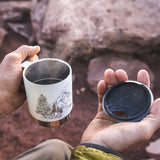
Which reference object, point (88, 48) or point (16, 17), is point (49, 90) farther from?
point (16, 17)

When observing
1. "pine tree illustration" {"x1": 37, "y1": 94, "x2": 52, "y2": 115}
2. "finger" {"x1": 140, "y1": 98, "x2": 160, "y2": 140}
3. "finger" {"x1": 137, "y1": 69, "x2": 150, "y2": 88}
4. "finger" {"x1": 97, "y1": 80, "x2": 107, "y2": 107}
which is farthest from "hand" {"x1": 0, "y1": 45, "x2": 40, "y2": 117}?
"finger" {"x1": 140, "y1": 98, "x2": 160, "y2": 140}

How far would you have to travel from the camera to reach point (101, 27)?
3.32 metres

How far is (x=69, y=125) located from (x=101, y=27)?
4.61 ft

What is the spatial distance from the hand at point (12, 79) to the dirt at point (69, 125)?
1026 millimetres

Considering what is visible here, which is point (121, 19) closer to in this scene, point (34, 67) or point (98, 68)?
point (98, 68)

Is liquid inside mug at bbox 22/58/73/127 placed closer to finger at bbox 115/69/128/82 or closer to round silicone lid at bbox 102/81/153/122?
round silicone lid at bbox 102/81/153/122

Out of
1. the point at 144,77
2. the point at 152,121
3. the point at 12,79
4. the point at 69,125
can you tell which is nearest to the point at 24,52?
the point at 12,79

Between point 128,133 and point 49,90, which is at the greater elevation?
point 49,90

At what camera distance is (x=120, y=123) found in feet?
4.96

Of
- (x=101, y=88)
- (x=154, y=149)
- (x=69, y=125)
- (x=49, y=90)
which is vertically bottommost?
(x=69, y=125)

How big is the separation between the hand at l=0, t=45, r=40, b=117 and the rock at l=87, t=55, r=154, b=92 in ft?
5.03

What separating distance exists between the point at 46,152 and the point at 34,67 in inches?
27.6

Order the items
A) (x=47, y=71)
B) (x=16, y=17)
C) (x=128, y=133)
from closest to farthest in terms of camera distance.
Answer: (x=128, y=133) < (x=47, y=71) < (x=16, y=17)

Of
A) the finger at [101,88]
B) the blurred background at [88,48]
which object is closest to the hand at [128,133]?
the finger at [101,88]
